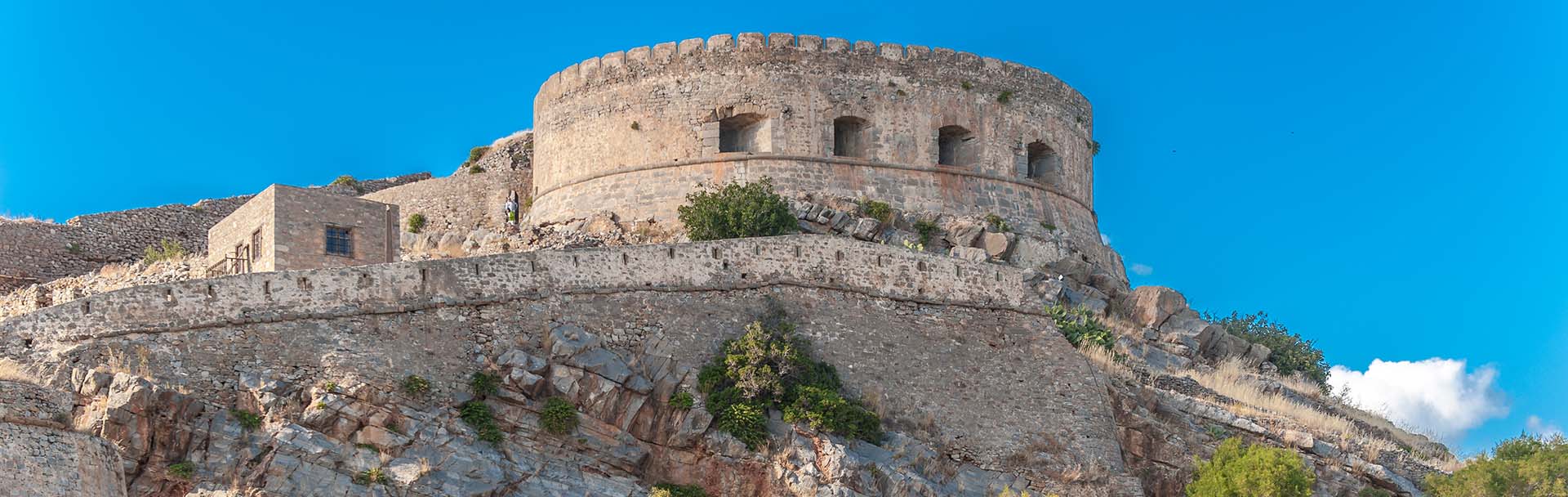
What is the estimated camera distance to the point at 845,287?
33438mm

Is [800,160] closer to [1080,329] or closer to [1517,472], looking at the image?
[1080,329]

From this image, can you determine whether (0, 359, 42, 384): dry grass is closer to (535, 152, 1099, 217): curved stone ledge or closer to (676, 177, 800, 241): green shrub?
(676, 177, 800, 241): green shrub

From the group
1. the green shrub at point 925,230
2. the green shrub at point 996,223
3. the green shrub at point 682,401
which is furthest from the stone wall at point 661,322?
the green shrub at point 996,223

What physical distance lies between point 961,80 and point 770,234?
6779 mm

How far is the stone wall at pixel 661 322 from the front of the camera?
27875 mm

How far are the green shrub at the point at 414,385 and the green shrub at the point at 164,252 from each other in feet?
41.0

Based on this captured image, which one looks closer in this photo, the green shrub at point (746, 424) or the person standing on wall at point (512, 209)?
the green shrub at point (746, 424)

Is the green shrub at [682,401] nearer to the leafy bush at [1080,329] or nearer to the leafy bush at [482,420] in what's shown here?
the leafy bush at [482,420]

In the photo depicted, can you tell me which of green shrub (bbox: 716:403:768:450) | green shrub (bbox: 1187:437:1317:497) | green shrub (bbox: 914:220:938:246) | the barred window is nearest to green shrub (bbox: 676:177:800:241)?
green shrub (bbox: 914:220:938:246)

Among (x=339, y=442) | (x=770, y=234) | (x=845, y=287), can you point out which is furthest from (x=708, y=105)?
(x=339, y=442)

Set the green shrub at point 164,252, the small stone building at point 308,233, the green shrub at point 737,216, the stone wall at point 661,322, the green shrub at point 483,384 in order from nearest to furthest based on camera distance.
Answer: the stone wall at point 661,322 < the green shrub at point 483,384 < the small stone building at point 308,233 < the green shrub at point 737,216 < the green shrub at point 164,252

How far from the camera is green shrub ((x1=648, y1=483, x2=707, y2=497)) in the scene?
28.9m

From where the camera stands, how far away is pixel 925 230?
132ft

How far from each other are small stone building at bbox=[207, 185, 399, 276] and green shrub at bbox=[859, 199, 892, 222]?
9.81m
